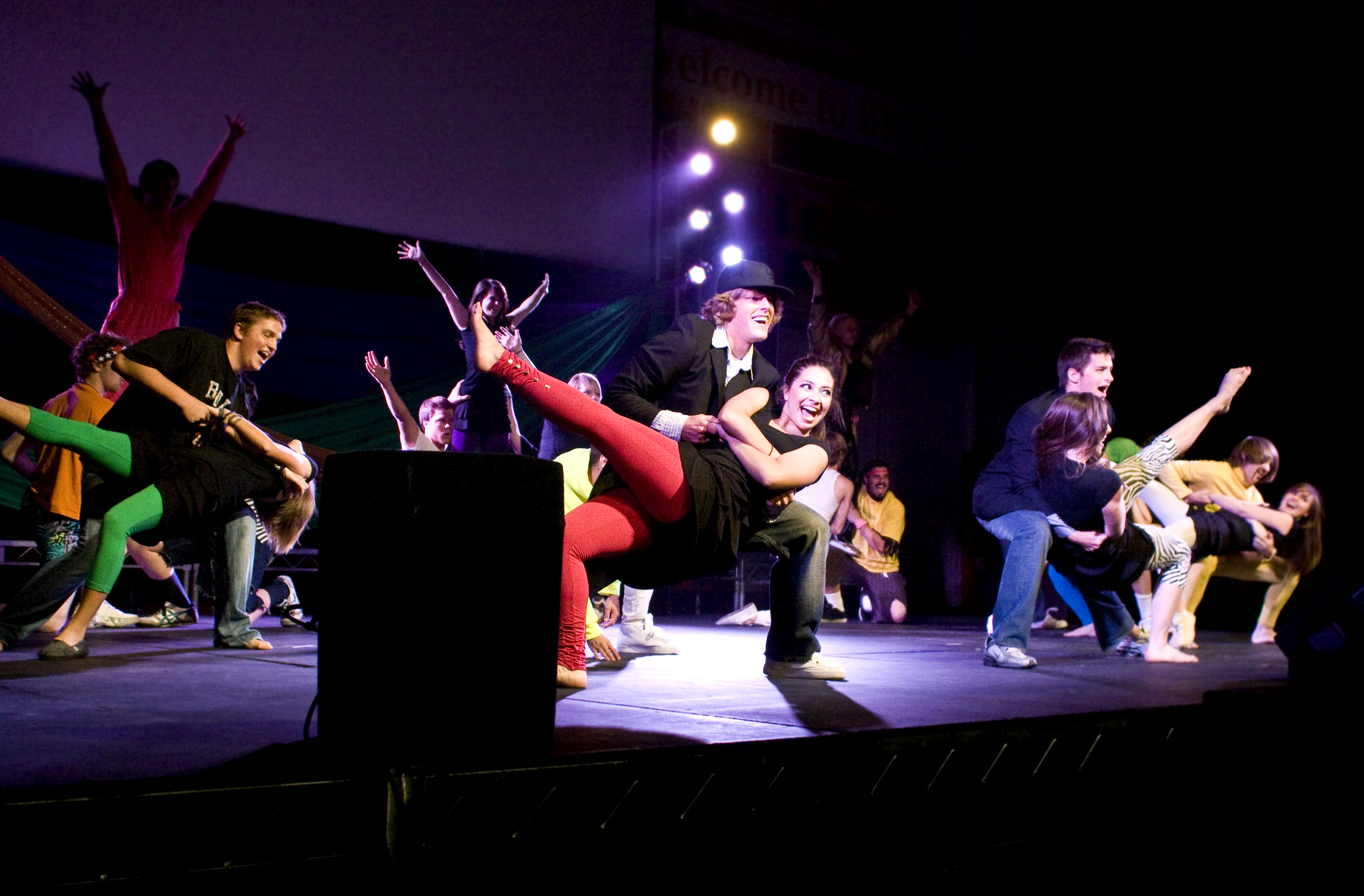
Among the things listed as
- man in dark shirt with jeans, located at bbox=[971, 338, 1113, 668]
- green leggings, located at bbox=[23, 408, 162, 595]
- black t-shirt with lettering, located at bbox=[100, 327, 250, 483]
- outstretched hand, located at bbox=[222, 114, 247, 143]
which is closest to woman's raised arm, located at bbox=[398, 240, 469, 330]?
outstretched hand, located at bbox=[222, 114, 247, 143]

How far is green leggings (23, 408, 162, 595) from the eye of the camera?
336 cm

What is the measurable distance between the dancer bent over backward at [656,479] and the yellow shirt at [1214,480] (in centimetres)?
312

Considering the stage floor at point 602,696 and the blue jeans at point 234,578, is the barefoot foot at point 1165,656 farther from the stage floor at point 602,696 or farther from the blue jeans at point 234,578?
the blue jeans at point 234,578

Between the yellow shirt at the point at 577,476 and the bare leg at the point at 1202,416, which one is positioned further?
the yellow shirt at the point at 577,476

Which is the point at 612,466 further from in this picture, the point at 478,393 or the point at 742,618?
the point at 478,393

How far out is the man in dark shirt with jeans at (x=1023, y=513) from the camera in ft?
12.6

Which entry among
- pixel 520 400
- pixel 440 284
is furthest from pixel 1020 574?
pixel 440 284

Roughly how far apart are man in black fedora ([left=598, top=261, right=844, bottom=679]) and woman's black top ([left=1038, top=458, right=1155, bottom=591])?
123cm

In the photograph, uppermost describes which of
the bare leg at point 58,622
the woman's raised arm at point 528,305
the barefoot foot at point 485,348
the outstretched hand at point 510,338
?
the woman's raised arm at point 528,305

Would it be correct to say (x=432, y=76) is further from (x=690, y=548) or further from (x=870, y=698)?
(x=870, y=698)

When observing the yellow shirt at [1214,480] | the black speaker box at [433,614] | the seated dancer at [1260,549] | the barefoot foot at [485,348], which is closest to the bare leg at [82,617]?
the barefoot foot at [485,348]

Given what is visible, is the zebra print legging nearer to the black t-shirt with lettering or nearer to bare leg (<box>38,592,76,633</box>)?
the black t-shirt with lettering

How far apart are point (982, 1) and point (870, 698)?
31.7 feet

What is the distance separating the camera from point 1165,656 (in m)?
4.23
